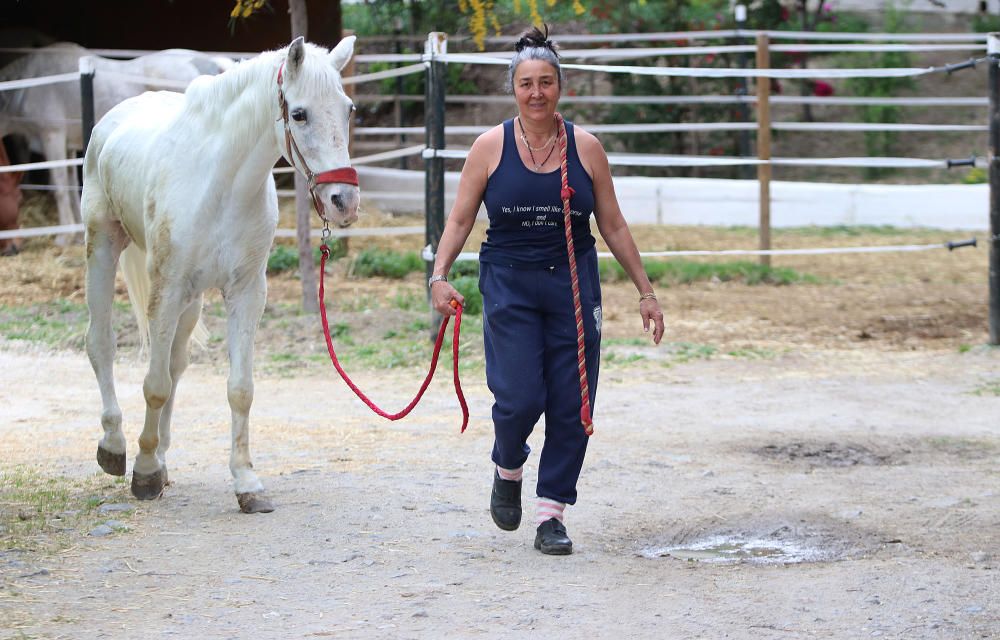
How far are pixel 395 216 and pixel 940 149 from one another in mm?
6115

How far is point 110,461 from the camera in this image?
5.20 m

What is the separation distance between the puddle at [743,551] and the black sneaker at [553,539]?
261 millimetres

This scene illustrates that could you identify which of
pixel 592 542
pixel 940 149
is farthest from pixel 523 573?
pixel 940 149

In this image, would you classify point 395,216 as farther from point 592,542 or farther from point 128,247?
point 592,542

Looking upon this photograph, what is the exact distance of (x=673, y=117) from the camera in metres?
14.1

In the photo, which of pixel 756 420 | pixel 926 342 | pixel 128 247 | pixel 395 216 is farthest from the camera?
pixel 395 216

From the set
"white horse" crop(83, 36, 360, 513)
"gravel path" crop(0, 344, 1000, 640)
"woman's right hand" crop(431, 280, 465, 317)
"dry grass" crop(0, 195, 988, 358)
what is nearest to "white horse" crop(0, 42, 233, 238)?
"dry grass" crop(0, 195, 988, 358)

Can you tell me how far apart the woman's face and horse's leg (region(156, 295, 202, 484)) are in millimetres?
1700

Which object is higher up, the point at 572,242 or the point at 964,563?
the point at 572,242

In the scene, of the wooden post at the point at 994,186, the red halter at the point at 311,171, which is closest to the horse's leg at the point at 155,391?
the red halter at the point at 311,171

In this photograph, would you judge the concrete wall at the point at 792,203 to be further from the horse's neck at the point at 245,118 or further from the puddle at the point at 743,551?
the puddle at the point at 743,551

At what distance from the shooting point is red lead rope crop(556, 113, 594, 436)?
13.6 feet

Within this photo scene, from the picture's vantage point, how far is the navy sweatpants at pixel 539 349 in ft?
13.9

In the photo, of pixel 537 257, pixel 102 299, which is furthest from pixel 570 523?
pixel 102 299
